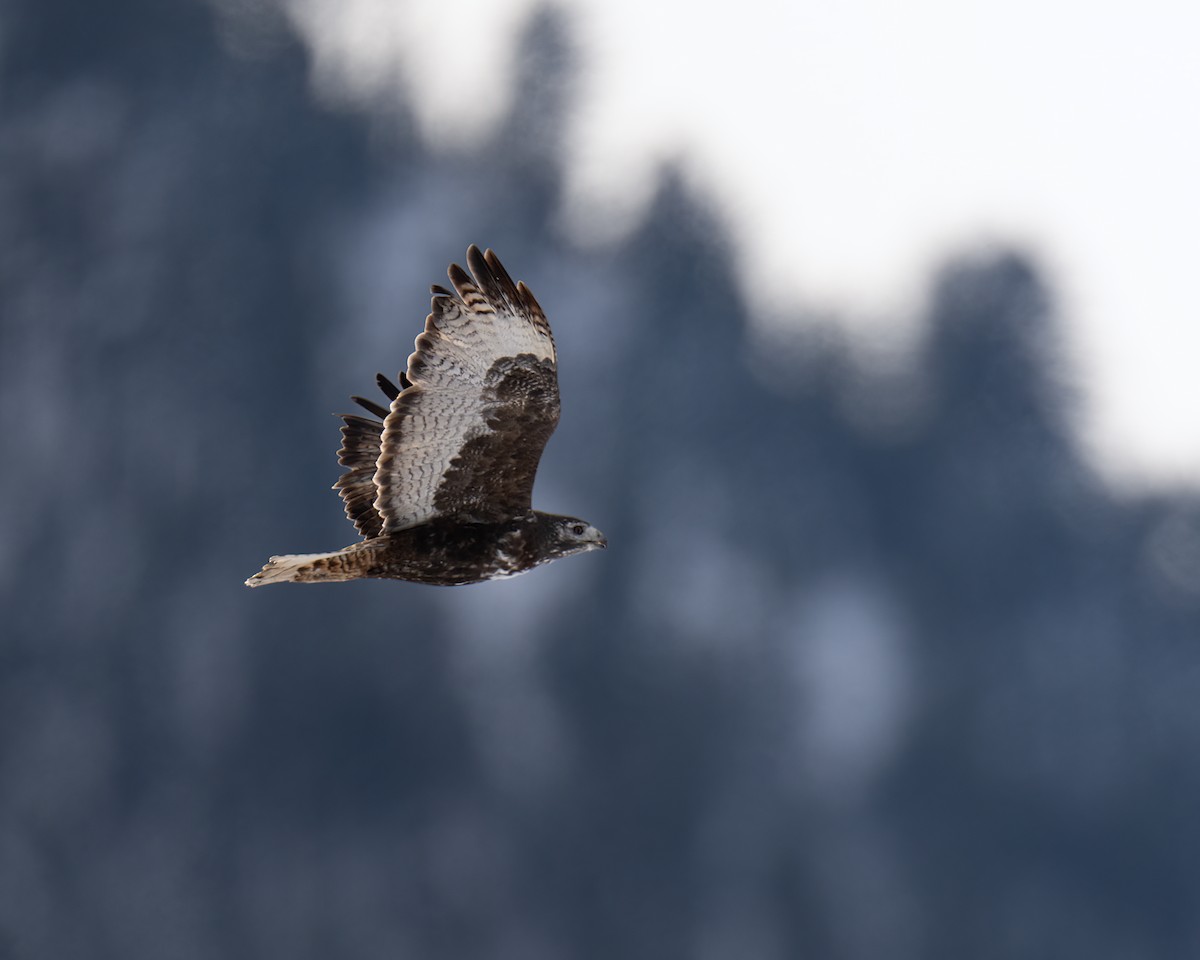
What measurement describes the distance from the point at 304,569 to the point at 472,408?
2472 millimetres

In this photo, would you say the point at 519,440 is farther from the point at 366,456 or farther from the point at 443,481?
the point at 366,456

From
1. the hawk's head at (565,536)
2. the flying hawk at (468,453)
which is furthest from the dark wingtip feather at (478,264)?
the hawk's head at (565,536)

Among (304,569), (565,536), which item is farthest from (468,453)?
(304,569)

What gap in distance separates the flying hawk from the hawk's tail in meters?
0.01

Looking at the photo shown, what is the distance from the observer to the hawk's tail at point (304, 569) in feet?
52.9

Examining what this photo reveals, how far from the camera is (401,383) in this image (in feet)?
56.3

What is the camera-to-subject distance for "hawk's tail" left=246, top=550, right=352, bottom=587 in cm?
1612

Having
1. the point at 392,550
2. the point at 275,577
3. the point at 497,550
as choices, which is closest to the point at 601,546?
the point at 497,550

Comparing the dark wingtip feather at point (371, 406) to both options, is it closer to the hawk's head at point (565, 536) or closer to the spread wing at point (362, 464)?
the spread wing at point (362, 464)

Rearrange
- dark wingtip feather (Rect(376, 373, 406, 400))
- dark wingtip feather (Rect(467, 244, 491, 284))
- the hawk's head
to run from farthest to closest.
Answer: dark wingtip feather (Rect(376, 373, 406, 400)) < the hawk's head < dark wingtip feather (Rect(467, 244, 491, 284))

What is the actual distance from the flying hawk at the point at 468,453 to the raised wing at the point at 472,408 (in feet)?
0.04

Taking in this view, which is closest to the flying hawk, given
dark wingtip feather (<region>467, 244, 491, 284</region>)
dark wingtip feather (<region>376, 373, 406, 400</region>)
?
dark wingtip feather (<region>467, 244, 491, 284</region>)

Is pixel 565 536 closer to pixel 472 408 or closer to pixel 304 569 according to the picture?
pixel 472 408

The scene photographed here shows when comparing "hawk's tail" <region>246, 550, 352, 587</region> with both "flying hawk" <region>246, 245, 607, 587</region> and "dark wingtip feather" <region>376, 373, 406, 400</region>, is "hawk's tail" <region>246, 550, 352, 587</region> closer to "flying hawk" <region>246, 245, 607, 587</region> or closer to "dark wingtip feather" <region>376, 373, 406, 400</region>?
"flying hawk" <region>246, 245, 607, 587</region>
